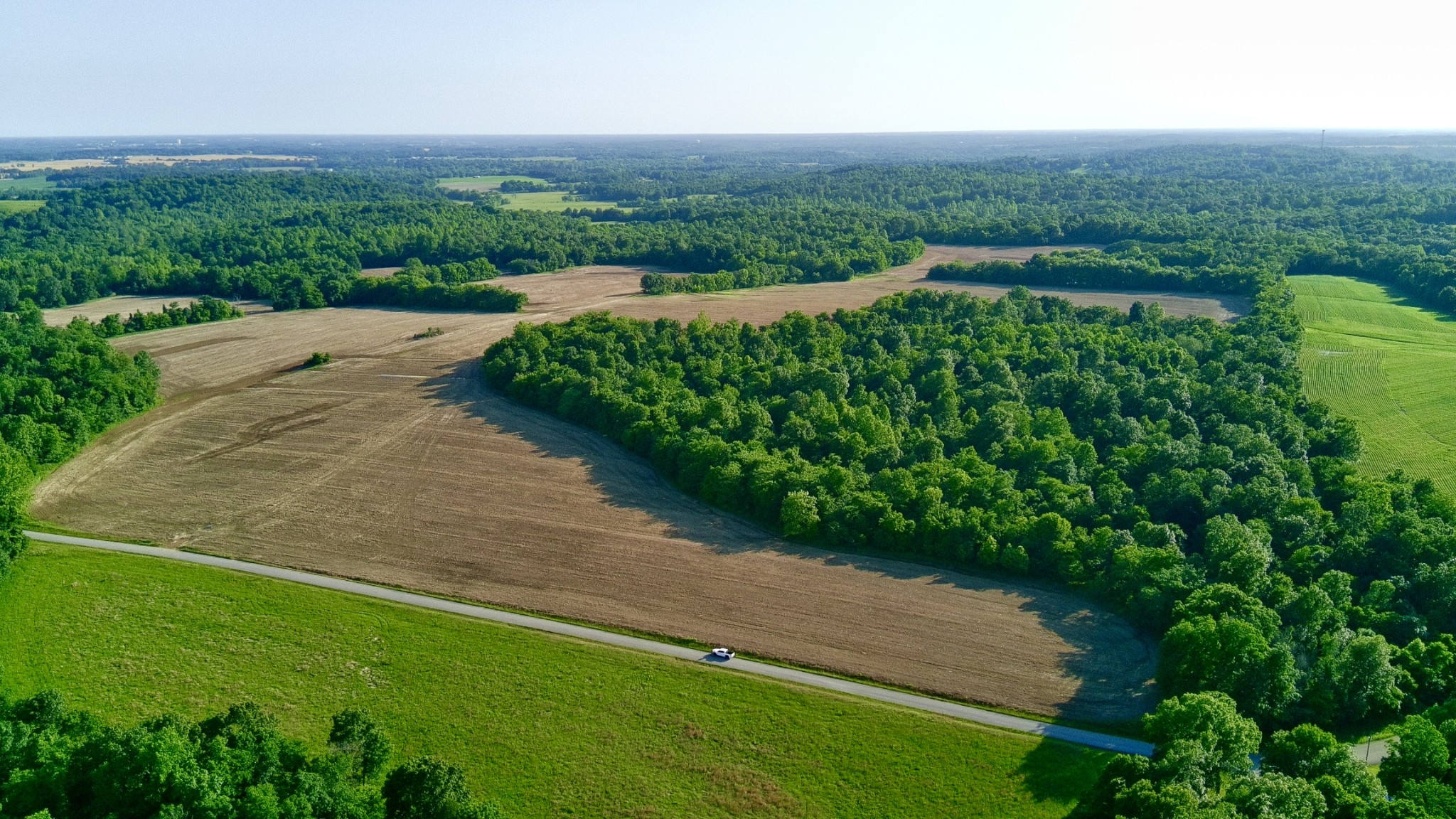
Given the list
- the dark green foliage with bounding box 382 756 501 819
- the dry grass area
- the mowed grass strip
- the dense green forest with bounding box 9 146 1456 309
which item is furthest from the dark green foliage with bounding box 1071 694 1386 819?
the dry grass area

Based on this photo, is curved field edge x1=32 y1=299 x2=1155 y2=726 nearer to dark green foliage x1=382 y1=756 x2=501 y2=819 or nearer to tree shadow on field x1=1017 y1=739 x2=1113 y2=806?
tree shadow on field x1=1017 y1=739 x2=1113 y2=806

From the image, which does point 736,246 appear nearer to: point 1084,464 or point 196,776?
point 1084,464

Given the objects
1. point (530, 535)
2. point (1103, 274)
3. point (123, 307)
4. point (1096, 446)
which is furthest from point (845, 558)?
point (123, 307)

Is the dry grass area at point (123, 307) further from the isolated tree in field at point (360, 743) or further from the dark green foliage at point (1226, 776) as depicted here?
the dark green foliage at point (1226, 776)

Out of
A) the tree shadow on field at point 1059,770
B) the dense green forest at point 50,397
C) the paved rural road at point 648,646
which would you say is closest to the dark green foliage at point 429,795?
the paved rural road at point 648,646

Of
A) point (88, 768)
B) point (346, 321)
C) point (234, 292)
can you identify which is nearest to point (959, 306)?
point (346, 321)
